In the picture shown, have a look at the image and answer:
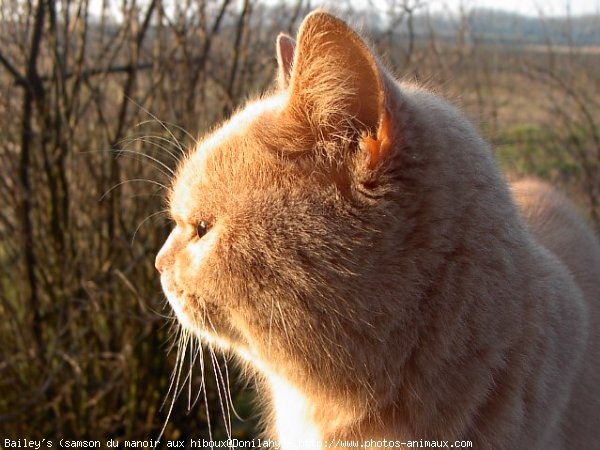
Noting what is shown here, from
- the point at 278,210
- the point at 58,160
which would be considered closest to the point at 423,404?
the point at 278,210

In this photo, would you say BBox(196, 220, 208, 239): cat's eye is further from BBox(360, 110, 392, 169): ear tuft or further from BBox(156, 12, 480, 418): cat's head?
BBox(360, 110, 392, 169): ear tuft

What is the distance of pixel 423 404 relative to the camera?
1022mm

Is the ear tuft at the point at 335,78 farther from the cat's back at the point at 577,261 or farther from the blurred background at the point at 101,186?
the blurred background at the point at 101,186

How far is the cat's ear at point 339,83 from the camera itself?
87cm

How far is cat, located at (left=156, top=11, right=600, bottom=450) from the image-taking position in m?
0.96

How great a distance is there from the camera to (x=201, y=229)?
3.69 feet

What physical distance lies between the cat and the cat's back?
171 mm

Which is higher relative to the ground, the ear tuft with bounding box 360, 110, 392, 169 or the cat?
the ear tuft with bounding box 360, 110, 392, 169

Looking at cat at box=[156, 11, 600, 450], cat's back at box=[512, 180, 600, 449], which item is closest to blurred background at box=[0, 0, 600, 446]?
cat's back at box=[512, 180, 600, 449]

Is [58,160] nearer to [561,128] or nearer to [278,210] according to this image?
[278,210]

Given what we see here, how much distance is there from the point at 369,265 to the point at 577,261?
3.32 ft

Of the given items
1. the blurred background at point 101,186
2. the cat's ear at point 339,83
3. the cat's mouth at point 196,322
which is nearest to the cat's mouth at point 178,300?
the cat's mouth at point 196,322

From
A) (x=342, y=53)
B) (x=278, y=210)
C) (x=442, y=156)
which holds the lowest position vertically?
(x=278, y=210)

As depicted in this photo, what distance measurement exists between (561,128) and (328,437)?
3116 millimetres
